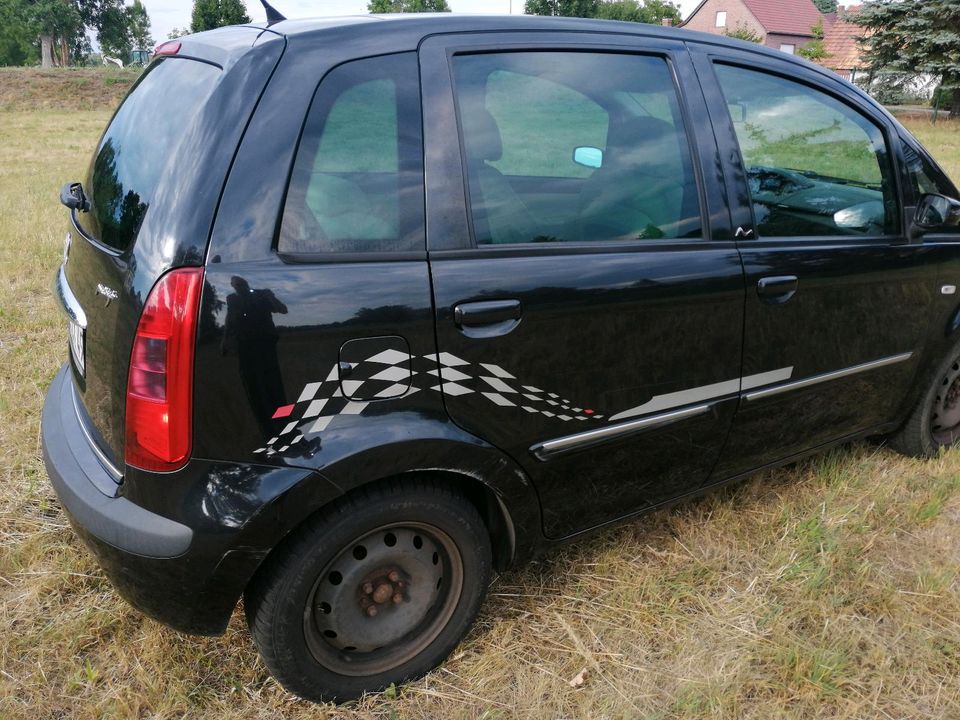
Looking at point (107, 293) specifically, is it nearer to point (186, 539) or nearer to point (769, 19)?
point (186, 539)

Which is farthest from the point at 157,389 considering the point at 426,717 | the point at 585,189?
the point at 585,189

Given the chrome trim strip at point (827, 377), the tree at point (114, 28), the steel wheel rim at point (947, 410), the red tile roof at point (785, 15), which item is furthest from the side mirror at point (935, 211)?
the tree at point (114, 28)

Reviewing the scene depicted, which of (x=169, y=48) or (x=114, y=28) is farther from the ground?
(x=114, y=28)

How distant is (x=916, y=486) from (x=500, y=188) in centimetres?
229

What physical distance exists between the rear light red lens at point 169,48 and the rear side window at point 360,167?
0.70m

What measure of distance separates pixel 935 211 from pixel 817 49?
170 feet

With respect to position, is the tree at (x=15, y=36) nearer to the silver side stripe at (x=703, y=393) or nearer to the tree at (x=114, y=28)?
the tree at (x=114, y=28)

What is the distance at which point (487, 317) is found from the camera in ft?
6.19

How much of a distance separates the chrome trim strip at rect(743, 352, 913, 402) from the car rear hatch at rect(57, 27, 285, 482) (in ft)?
5.70

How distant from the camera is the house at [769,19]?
181 ft

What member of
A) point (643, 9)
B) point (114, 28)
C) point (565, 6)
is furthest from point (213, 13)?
point (643, 9)

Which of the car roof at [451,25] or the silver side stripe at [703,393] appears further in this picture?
the silver side stripe at [703,393]

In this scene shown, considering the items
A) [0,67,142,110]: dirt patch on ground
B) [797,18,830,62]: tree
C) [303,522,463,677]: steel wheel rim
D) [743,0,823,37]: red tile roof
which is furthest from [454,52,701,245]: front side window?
[743,0,823,37]: red tile roof

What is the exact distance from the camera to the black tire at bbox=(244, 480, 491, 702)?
184cm
